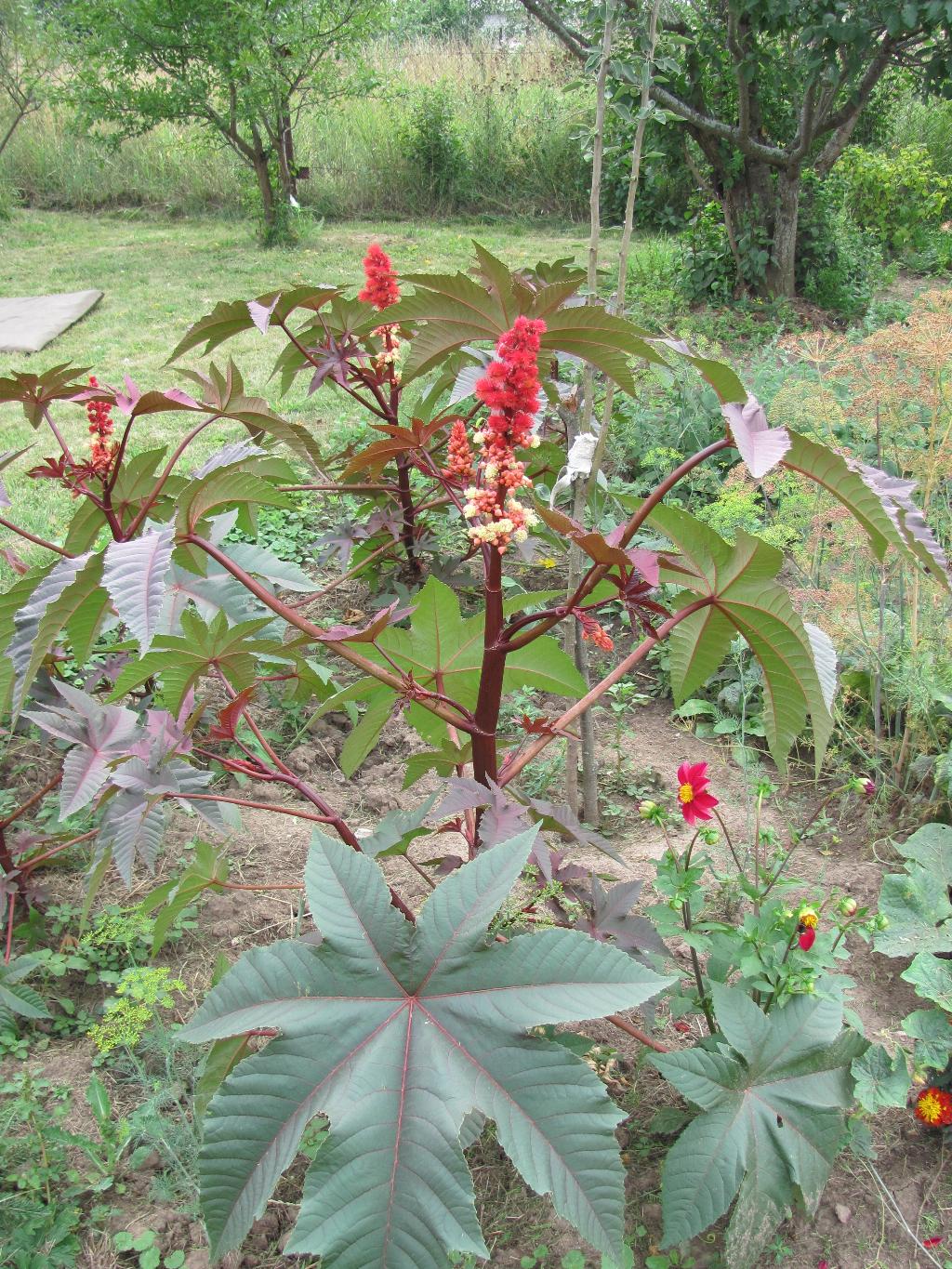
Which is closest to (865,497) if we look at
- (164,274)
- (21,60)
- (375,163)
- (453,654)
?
(453,654)

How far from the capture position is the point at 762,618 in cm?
→ 119

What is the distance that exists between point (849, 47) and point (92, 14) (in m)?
5.65

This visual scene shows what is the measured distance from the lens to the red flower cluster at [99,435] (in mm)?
1435

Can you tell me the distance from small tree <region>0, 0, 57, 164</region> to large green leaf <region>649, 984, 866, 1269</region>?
10.8 m

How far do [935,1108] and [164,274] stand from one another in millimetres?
7705

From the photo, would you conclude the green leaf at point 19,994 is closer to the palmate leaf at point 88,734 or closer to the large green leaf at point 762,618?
the palmate leaf at point 88,734

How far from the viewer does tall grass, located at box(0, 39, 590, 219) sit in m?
10.0

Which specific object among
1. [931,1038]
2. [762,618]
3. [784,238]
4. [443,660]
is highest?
[784,238]

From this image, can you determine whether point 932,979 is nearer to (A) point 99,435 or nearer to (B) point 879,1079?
(B) point 879,1079

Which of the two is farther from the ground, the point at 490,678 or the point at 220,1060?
the point at 490,678

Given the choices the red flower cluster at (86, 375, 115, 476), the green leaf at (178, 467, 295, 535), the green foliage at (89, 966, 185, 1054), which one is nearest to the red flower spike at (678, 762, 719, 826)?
the green leaf at (178, 467, 295, 535)

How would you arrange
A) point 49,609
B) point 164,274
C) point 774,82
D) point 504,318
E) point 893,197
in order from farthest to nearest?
point 893,197 → point 164,274 → point 774,82 → point 504,318 → point 49,609

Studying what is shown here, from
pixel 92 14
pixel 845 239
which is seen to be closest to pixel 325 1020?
pixel 845 239

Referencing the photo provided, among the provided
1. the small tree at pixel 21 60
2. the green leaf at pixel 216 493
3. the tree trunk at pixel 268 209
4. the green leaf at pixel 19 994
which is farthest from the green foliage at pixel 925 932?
the small tree at pixel 21 60
